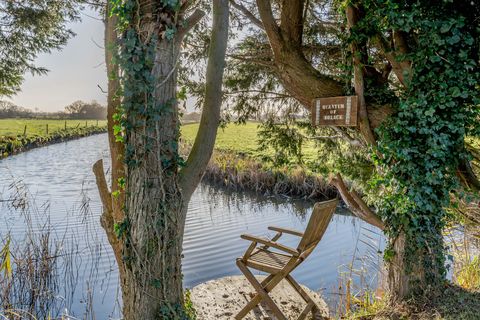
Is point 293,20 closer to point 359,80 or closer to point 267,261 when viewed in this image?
point 359,80

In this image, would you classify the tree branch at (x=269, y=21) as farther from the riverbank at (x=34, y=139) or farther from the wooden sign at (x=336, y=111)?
the riverbank at (x=34, y=139)

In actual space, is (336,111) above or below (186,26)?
below

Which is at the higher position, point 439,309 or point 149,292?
point 149,292

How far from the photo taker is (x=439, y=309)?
9.89ft

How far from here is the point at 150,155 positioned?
7.46 ft

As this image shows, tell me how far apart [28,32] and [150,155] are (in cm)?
789

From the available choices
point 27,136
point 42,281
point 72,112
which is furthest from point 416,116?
point 72,112

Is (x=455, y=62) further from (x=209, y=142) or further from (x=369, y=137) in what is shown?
(x=209, y=142)

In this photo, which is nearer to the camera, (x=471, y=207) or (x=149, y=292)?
(x=149, y=292)

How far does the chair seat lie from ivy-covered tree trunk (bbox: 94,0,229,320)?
99 centimetres

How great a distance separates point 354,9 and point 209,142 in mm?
2246

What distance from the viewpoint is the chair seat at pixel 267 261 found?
126 inches

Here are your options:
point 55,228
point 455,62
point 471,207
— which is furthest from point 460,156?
point 55,228

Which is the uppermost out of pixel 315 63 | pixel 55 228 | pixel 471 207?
pixel 315 63
